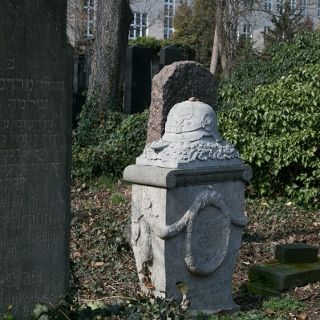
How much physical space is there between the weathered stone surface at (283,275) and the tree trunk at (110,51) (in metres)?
9.77

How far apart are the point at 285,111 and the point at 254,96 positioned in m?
1.00

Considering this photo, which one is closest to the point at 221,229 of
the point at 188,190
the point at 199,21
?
the point at 188,190

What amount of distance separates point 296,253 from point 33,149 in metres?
3.68

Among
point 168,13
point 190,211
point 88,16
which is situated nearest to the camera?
point 190,211

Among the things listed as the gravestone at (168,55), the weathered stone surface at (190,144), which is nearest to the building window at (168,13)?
the gravestone at (168,55)

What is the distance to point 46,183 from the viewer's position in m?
4.99

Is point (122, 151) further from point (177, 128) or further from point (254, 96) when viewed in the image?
point (177, 128)

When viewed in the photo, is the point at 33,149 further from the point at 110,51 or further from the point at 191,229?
the point at 110,51

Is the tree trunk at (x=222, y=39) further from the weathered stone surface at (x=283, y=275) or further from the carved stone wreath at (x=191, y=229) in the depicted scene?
the carved stone wreath at (x=191, y=229)

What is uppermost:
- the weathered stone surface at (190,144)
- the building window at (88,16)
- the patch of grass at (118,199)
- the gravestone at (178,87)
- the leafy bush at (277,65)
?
the building window at (88,16)

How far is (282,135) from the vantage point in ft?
38.2

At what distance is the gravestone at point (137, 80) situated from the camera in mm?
19031

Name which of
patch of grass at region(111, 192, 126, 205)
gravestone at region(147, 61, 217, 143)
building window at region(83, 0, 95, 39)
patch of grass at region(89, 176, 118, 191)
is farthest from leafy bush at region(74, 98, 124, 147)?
building window at region(83, 0, 95, 39)

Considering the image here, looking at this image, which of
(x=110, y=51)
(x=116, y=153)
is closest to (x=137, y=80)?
(x=110, y=51)
